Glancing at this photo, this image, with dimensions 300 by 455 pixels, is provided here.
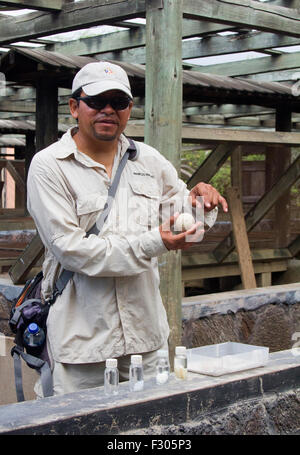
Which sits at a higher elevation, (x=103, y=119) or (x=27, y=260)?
(x=103, y=119)

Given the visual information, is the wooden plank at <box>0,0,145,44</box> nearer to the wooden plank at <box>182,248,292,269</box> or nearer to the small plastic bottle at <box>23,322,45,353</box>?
the small plastic bottle at <box>23,322,45,353</box>

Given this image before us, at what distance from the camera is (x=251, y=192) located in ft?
69.8

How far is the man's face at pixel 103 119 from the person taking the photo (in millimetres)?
3441

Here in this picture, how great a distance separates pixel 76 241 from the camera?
327 centimetres

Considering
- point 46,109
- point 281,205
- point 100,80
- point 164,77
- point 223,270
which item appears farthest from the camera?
point 281,205

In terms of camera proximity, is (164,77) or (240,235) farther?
(240,235)

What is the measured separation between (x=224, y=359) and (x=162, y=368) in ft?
1.51

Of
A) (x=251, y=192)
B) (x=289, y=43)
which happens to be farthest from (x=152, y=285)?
(x=251, y=192)

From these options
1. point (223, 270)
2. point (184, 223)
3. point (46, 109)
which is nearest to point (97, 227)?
point (184, 223)

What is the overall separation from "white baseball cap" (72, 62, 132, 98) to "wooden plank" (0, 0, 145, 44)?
2.14 m

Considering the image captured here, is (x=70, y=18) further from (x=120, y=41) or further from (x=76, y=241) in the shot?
(x=76, y=241)

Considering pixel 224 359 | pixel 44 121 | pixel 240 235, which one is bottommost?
pixel 224 359
